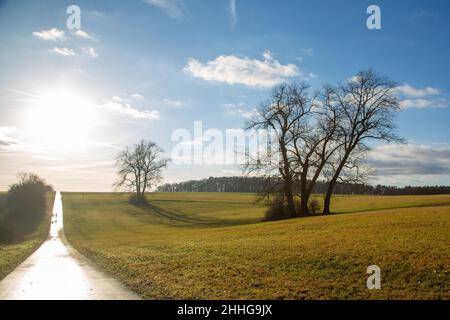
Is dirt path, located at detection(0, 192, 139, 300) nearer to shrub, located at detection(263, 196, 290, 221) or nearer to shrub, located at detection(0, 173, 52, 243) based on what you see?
shrub, located at detection(263, 196, 290, 221)

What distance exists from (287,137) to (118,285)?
107 feet

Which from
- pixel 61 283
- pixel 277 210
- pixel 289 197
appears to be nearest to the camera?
pixel 61 283

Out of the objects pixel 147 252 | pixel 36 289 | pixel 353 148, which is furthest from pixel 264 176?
pixel 36 289

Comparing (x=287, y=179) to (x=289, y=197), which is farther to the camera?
(x=289, y=197)

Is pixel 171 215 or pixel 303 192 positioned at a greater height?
pixel 303 192

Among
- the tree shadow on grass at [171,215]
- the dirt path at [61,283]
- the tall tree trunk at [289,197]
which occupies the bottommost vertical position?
the tree shadow on grass at [171,215]

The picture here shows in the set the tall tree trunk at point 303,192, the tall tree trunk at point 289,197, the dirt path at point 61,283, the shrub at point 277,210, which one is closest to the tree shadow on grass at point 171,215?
the shrub at point 277,210

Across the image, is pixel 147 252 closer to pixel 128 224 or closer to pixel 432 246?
pixel 432 246

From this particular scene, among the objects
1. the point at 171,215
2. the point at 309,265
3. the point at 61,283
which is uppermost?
the point at 309,265

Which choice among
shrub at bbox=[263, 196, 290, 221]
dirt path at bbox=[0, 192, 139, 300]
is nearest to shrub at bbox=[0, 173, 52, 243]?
shrub at bbox=[263, 196, 290, 221]

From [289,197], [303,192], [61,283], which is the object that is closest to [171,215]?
[289,197]

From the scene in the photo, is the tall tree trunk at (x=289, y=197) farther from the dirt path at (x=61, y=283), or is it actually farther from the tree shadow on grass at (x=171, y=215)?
the dirt path at (x=61, y=283)

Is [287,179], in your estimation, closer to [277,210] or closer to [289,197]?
[289,197]

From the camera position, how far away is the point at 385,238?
19641 mm
